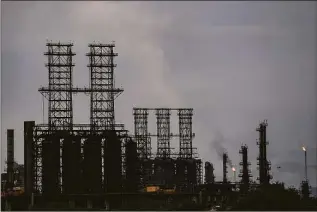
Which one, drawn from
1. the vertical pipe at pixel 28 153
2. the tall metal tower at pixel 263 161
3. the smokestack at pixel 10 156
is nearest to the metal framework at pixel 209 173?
the tall metal tower at pixel 263 161

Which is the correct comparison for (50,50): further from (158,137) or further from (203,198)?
(158,137)

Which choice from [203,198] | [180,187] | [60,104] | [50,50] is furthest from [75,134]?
[180,187]

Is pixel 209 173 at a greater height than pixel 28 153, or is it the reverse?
pixel 28 153

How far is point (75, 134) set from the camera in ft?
182

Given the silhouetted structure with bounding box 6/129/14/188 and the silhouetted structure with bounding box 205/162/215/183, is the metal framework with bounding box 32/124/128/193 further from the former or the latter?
the silhouetted structure with bounding box 205/162/215/183

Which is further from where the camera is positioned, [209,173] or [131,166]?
[209,173]

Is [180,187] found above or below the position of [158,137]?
below

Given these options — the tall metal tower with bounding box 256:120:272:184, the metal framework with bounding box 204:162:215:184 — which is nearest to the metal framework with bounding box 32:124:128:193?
the tall metal tower with bounding box 256:120:272:184

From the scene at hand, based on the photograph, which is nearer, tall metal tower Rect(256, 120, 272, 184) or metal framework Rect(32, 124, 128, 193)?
metal framework Rect(32, 124, 128, 193)

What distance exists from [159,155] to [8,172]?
2570cm

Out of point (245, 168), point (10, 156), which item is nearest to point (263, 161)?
point (245, 168)

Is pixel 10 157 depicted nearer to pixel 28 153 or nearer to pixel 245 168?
pixel 28 153

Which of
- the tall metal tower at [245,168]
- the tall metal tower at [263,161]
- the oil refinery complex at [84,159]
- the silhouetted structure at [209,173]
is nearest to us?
the oil refinery complex at [84,159]

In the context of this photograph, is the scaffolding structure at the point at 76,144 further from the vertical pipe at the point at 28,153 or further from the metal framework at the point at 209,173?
the metal framework at the point at 209,173
